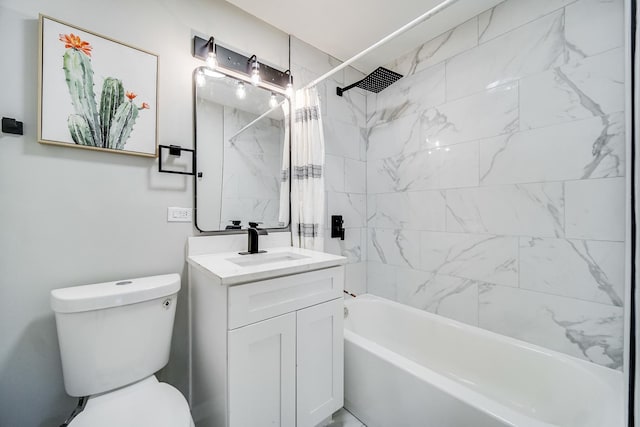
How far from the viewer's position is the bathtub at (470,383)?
1079 millimetres

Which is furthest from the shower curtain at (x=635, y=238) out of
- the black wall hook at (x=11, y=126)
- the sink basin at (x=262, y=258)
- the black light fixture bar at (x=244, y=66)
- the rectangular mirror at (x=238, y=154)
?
the black wall hook at (x=11, y=126)

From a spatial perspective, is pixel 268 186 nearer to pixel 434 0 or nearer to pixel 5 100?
pixel 5 100

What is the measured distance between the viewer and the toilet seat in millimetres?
907

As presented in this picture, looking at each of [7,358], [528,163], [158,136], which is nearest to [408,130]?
[528,163]

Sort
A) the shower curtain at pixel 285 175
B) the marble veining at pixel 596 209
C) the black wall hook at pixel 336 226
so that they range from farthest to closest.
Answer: the black wall hook at pixel 336 226, the shower curtain at pixel 285 175, the marble veining at pixel 596 209

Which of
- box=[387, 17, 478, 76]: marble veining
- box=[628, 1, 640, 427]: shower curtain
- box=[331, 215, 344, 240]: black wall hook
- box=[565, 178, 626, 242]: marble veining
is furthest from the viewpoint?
box=[331, 215, 344, 240]: black wall hook

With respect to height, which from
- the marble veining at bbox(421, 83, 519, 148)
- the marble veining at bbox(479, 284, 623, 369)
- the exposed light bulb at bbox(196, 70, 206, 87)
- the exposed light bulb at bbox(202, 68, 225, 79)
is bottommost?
the marble veining at bbox(479, 284, 623, 369)

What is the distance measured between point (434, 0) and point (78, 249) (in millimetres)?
2397

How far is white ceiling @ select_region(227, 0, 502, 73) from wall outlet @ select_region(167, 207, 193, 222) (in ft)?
4.37

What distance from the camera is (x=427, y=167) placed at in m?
1.99

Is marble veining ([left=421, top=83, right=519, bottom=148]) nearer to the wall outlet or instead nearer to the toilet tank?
the wall outlet

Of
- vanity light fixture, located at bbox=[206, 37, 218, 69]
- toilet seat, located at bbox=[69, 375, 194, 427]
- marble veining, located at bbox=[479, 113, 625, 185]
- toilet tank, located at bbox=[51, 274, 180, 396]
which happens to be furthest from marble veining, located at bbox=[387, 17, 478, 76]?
toilet seat, located at bbox=[69, 375, 194, 427]

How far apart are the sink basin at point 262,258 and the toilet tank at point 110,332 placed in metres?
0.36

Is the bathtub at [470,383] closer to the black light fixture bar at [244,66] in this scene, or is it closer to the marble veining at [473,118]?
the marble veining at [473,118]
